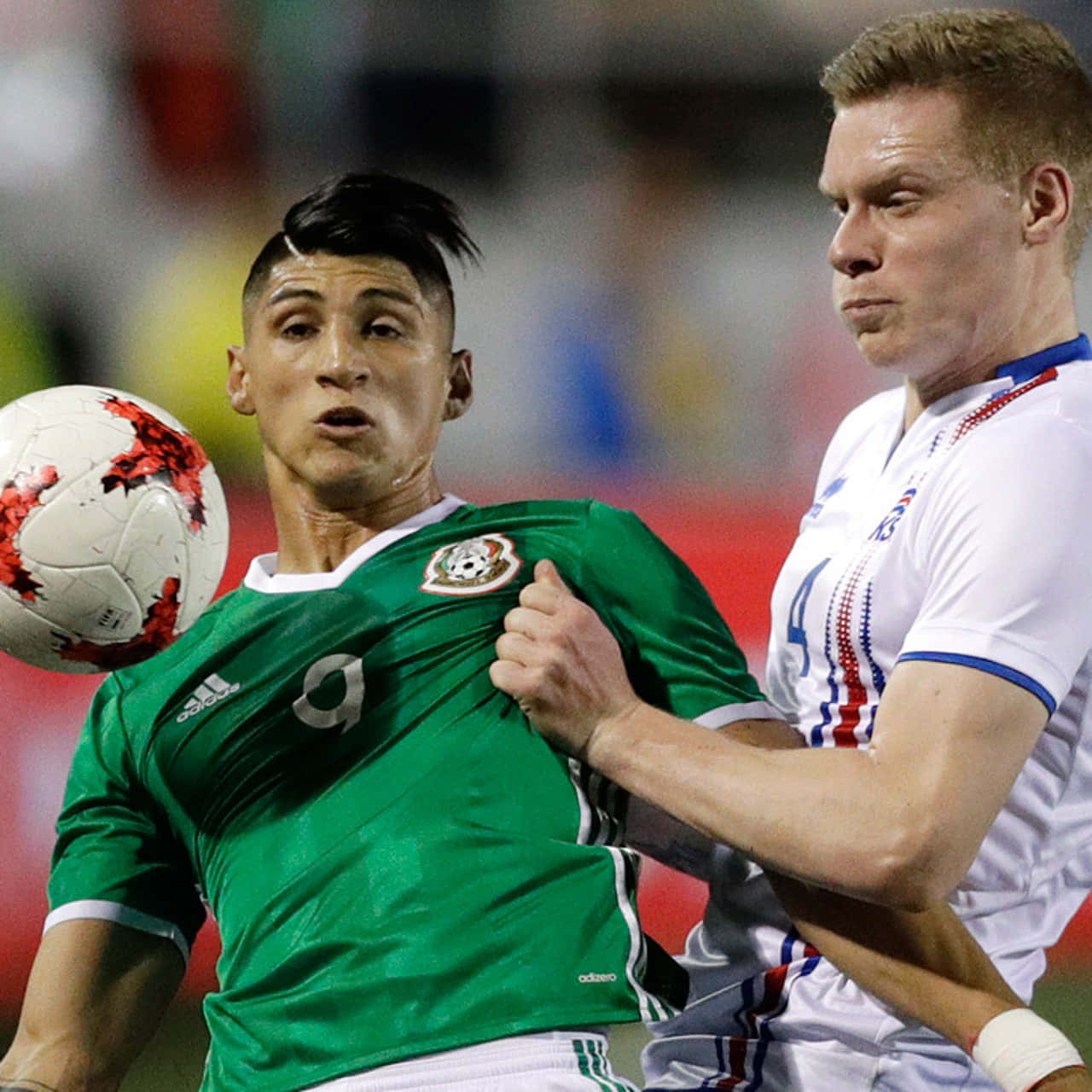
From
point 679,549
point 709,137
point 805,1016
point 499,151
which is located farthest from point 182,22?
point 805,1016

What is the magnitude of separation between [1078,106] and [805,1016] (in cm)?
148

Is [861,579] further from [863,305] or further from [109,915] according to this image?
[109,915]

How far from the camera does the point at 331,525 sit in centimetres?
284

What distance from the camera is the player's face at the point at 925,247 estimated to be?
2.59m

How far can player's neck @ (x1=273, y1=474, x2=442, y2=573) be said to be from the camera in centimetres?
283

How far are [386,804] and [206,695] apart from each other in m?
0.38

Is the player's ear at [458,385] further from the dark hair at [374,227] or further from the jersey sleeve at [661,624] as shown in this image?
the jersey sleeve at [661,624]

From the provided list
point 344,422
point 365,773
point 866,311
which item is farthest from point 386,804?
point 866,311

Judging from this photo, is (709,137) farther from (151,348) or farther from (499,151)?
(151,348)

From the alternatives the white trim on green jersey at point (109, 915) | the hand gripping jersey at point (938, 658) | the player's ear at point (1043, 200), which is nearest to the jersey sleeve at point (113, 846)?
the white trim on green jersey at point (109, 915)

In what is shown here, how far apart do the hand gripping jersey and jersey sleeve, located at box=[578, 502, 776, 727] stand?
0.52 ft

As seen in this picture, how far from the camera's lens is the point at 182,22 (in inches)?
299

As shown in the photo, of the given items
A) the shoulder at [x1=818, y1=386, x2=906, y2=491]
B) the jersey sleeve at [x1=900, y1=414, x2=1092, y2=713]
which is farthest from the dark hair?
the jersey sleeve at [x1=900, y1=414, x2=1092, y2=713]

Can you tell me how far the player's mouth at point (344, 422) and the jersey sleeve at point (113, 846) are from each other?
0.57m
